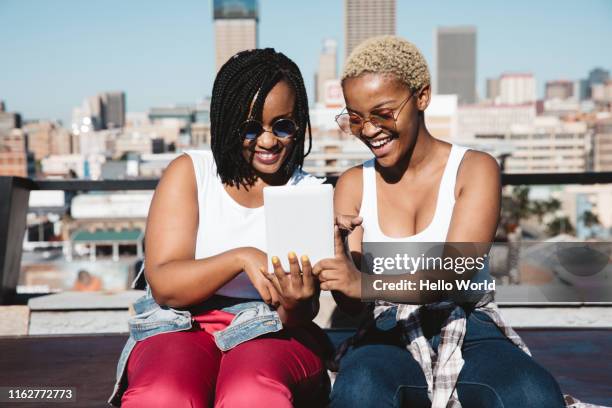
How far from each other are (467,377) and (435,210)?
1.27 ft

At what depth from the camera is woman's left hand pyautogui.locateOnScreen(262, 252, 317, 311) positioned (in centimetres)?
139

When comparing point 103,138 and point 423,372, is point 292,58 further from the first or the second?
point 103,138

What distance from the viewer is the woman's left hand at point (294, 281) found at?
1.39 metres

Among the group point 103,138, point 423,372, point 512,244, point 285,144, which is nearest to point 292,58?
point 285,144

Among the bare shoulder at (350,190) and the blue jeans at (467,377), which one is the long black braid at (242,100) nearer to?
the bare shoulder at (350,190)

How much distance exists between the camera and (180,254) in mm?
1623

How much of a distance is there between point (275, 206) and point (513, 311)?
1.84 m

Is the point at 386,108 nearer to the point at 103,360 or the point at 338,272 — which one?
the point at 338,272

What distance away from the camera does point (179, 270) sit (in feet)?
5.14

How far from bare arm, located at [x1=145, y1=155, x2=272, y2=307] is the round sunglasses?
148 millimetres

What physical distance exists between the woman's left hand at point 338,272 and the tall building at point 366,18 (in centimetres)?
19606

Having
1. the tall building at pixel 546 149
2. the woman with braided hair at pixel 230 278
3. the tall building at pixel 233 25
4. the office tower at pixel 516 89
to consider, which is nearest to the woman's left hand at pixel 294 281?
the woman with braided hair at pixel 230 278

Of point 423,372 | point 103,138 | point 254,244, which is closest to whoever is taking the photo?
point 423,372

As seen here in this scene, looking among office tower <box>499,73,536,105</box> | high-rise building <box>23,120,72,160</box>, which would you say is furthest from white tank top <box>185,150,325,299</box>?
office tower <box>499,73,536,105</box>
